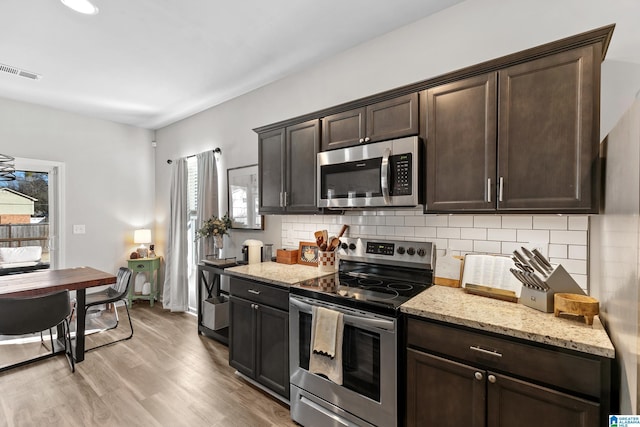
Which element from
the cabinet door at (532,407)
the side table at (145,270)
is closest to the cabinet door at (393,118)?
the cabinet door at (532,407)

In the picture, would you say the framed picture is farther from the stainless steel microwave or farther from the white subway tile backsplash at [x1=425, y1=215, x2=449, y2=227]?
the white subway tile backsplash at [x1=425, y1=215, x2=449, y2=227]

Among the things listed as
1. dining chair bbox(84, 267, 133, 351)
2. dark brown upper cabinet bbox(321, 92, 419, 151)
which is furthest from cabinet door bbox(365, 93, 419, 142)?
dining chair bbox(84, 267, 133, 351)

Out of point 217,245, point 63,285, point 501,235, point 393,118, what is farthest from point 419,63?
point 63,285

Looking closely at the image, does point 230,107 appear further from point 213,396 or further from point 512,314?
point 512,314

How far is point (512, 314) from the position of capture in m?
1.50

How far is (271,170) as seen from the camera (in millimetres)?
2838

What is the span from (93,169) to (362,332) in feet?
15.8

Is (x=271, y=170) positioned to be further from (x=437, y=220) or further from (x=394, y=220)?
(x=437, y=220)

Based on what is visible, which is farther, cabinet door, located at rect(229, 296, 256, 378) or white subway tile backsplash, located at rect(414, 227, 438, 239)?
cabinet door, located at rect(229, 296, 256, 378)

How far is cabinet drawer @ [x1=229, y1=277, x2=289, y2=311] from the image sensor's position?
222 centimetres

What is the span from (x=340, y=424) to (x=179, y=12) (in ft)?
9.95

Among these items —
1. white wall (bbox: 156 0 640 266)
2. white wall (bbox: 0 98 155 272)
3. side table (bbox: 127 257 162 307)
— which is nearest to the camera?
white wall (bbox: 156 0 640 266)

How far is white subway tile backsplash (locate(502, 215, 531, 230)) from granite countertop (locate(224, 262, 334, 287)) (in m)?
1.35

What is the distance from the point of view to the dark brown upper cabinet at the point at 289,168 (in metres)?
2.52
